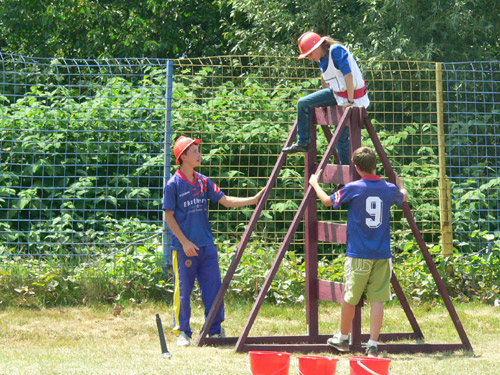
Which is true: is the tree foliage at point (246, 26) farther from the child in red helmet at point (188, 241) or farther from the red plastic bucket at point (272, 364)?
the red plastic bucket at point (272, 364)

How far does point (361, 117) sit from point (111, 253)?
329 centimetres

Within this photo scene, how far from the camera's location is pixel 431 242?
906 cm

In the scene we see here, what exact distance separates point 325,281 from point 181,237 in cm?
119

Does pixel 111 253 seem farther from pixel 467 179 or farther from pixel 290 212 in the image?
pixel 467 179

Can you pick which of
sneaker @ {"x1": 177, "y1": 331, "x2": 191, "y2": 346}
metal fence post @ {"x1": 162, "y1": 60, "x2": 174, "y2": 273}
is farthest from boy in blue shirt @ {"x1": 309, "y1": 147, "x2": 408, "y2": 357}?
metal fence post @ {"x1": 162, "y1": 60, "x2": 174, "y2": 273}

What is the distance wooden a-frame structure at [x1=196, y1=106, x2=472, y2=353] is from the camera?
6016 mm

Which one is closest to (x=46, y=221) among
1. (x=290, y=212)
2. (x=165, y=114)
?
(x=165, y=114)

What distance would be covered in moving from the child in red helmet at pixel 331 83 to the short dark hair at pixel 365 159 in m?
0.59

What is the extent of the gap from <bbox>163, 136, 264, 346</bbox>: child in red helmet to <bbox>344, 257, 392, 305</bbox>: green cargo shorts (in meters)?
1.18

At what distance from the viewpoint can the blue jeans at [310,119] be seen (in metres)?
6.29

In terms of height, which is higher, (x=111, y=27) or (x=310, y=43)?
(x=111, y=27)

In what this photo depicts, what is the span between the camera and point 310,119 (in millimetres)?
6426

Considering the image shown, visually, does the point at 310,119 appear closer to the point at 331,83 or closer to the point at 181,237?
the point at 331,83

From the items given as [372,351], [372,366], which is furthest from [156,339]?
[372,366]
